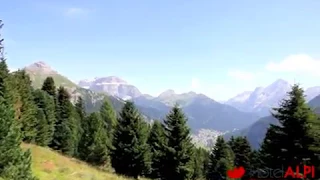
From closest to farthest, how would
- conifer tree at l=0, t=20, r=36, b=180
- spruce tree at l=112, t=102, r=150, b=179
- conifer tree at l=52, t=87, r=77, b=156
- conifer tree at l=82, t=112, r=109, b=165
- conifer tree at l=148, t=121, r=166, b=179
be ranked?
1. conifer tree at l=0, t=20, r=36, b=180
2. spruce tree at l=112, t=102, r=150, b=179
3. conifer tree at l=148, t=121, r=166, b=179
4. conifer tree at l=82, t=112, r=109, b=165
5. conifer tree at l=52, t=87, r=77, b=156

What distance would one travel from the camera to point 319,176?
21.9m

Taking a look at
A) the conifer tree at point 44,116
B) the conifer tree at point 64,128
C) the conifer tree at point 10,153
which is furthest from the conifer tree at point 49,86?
the conifer tree at point 10,153

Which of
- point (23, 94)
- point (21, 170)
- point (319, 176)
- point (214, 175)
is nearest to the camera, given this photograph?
point (21, 170)

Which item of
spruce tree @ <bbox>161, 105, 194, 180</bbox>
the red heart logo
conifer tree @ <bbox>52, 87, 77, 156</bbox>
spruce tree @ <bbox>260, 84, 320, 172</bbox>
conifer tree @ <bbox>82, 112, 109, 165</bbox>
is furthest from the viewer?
conifer tree @ <bbox>52, 87, 77, 156</bbox>

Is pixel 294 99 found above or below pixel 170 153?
above

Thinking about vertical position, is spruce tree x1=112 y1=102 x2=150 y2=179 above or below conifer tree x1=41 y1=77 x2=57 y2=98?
below

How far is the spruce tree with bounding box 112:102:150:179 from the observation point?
47781 millimetres

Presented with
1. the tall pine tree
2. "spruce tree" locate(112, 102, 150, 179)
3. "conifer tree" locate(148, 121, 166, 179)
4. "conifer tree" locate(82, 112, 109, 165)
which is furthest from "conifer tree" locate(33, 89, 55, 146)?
"spruce tree" locate(112, 102, 150, 179)

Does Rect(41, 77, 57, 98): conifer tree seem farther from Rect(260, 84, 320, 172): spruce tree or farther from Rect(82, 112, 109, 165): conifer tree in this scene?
Rect(260, 84, 320, 172): spruce tree


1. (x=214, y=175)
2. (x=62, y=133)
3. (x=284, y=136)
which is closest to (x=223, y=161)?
(x=214, y=175)

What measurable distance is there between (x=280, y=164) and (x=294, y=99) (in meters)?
4.44

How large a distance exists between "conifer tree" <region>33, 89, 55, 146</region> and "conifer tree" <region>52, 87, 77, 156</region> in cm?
578

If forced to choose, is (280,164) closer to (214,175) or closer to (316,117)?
(316,117)

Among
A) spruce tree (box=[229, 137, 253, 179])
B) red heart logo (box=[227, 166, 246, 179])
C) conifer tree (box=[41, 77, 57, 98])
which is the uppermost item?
conifer tree (box=[41, 77, 57, 98])
